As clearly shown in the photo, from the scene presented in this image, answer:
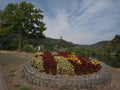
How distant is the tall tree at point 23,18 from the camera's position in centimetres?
1614

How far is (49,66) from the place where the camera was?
22.1ft

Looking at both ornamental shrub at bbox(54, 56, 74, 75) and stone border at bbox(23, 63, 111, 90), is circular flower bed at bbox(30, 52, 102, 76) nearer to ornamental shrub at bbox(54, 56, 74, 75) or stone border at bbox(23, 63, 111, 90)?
ornamental shrub at bbox(54, 56, 74, 75)

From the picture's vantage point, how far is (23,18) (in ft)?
52.6

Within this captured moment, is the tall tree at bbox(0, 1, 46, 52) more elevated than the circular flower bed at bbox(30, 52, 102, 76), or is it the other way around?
the tall tree at bbox(0, 1, 46, 52)

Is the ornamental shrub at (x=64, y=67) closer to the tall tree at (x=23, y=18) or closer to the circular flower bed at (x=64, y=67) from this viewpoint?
the circular flower bed at (x=64, y=67)

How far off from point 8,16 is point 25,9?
183cm

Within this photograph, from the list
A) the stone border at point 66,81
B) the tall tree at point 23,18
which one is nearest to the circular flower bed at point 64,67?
the stone border at point 66,81

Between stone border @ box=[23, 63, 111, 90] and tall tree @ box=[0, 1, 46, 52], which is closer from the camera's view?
stone border @ box=[23, 63, 111, 90]

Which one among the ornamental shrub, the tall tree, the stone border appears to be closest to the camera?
the stone border

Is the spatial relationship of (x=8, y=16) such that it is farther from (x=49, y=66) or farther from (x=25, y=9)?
(x=49, y=66)

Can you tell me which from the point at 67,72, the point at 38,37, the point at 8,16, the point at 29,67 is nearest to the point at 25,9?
the point at 8,16

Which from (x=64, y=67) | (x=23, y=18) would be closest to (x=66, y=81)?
(x=64, y=67)

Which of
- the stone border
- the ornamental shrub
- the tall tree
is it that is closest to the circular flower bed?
the ornamental shrub

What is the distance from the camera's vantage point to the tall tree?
16.1 metres
